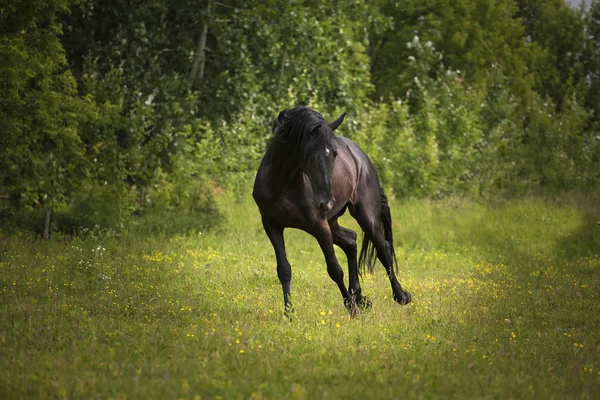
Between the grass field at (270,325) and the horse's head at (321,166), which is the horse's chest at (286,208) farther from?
the grass field at (270,325)

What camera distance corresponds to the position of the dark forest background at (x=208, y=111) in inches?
579

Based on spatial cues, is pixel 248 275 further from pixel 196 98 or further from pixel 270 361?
pixel 196 98

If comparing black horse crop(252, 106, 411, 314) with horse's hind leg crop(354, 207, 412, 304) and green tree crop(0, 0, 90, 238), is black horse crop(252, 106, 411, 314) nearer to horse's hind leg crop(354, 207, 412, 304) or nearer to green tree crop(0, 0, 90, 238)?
horse's hind leg crop(354, 207, 412, 304)

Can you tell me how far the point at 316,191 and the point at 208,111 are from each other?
52.2 feet

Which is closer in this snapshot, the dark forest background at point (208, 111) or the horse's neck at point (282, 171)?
the horse's neck at point (282, 171)

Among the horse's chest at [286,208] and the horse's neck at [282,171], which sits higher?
the horse's neck at [282,171]

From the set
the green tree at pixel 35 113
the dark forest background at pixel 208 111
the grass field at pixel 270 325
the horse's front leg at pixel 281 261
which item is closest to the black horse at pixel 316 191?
the horse's front leg at pixel 281 261

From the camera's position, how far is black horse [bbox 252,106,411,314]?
8180 mm

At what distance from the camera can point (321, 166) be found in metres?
8.10

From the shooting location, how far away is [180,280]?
11.0 m

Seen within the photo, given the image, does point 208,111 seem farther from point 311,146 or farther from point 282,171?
point 311,146

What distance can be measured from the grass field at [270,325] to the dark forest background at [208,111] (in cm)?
152

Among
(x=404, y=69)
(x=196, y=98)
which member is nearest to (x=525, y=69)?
(x=404, y=69)

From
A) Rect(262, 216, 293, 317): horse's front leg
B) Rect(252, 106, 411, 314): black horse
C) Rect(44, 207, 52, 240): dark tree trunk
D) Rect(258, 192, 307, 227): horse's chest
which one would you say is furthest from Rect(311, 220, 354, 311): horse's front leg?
Rect(44, 207, 52, 240): dark tree trunk
